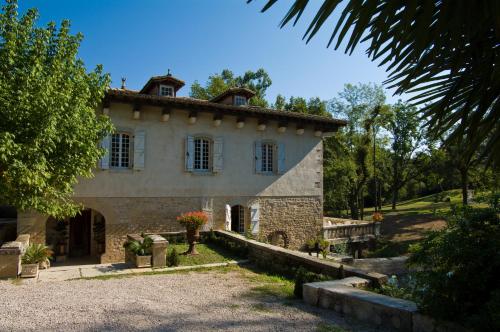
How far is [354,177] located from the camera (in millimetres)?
28969

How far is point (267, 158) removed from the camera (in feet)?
53.8

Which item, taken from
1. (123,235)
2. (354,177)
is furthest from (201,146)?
(354,177)

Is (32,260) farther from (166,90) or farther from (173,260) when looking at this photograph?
(166,90)

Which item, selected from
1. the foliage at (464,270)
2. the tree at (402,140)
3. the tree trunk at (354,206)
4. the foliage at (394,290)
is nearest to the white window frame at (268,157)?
the foliage at (394,290)

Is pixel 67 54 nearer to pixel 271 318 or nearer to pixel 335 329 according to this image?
pixel 271 318

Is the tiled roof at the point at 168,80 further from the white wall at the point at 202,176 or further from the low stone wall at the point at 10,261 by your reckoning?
the low stone wall at the point at 10,261

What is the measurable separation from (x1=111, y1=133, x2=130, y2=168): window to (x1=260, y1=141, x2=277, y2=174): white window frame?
564cm

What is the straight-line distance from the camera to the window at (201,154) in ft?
48.3

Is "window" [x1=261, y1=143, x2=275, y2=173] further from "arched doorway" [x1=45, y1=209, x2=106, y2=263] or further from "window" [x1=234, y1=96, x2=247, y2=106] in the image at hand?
"arched doorway" [x1=45, y1=209, x2=106, y2=263]

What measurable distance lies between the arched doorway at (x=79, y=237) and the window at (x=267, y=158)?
269 inches

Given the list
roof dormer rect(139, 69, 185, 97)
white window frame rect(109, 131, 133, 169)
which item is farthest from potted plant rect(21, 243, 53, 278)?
roof dormer rect(139, 69, 185, 97)

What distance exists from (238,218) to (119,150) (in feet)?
19.2

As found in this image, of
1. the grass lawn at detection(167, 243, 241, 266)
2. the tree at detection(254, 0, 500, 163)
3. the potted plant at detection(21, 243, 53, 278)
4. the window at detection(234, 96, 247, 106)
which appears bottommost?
the grass lawn at detection(167, 243, 241, 266)

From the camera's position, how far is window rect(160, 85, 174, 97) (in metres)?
14.4
